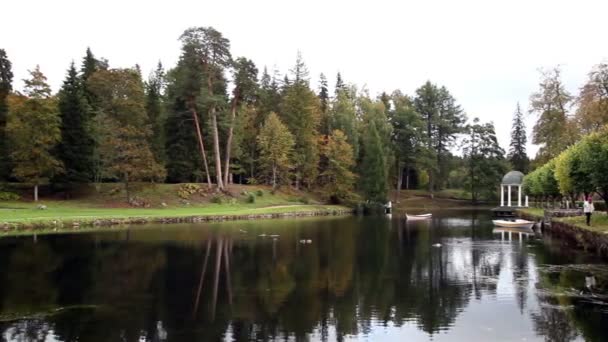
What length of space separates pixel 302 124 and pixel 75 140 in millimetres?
29950

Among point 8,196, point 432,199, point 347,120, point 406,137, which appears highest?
point 347,120

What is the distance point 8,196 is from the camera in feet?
172

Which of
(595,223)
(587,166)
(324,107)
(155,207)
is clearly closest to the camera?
(595,223)

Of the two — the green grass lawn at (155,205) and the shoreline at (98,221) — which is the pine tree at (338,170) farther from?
the shoreline at (98,221)

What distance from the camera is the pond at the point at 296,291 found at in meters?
13.4

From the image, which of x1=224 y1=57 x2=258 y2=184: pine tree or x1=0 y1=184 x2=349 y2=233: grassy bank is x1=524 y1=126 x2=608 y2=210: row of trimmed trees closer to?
x1=0 y1=184 x2=349 y2=233: grassy bank

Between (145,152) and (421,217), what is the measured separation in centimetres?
2810

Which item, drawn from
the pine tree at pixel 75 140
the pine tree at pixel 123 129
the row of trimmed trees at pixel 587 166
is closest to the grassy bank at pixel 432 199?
the pine tree at pixel 123 129

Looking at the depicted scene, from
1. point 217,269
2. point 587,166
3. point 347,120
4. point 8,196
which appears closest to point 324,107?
point 347,120

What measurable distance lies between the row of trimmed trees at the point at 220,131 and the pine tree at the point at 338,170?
0.47 feet

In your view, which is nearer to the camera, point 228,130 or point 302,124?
point 228,130

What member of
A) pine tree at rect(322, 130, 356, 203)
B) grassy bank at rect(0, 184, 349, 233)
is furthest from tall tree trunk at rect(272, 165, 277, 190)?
pine tree at rect(322, 130, 356, 203)

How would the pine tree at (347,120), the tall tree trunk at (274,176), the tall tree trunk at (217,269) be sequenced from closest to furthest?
1. the tall tree trunk at (217,269)
2. the tall tree trunk at (274,176)
3. the pine tree at (347,120)

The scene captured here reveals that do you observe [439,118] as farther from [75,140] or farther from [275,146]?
[75,140]
